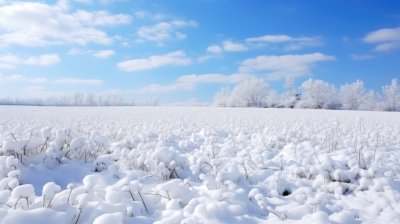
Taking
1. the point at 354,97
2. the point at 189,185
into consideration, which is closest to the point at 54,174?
the point at 189,185

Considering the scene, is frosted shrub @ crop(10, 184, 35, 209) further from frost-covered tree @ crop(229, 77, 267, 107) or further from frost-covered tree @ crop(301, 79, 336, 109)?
frost-covered tree @ crop(229, 77, 267, 107)

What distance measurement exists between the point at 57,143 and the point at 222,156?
3247 mm

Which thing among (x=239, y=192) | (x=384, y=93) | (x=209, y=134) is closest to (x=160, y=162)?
(x=239, y=192)

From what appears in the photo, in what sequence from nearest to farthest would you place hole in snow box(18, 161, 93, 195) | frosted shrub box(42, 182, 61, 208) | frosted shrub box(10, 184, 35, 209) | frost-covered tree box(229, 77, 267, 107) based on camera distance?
frosted shrub box(10, 184, 35, 209) < frosted shrub box(42, 182, 61, 208) < hole in snow box(18, 161, 93, 195) < frost-covered tree box(229, 77, 267, 107)

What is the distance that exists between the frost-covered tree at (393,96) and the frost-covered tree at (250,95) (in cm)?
2927

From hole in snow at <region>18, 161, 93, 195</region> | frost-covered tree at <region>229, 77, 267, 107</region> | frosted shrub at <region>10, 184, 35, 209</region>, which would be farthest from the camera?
frost-covered tree at <region>229, 77, 267, 107</region>

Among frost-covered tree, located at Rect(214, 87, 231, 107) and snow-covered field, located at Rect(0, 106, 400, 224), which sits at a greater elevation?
frost-covered tree, located at Rect(214, 87, 231, 107)

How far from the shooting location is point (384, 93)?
3142 inches

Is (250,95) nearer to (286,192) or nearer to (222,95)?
(222,95)

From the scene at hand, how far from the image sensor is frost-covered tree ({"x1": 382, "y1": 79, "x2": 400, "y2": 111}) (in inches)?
3027

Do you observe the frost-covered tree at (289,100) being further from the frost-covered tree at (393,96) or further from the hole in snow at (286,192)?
the hole in snow at (286,192)

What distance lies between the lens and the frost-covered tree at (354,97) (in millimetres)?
71312

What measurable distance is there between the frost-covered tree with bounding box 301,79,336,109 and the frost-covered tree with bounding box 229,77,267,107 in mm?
8800

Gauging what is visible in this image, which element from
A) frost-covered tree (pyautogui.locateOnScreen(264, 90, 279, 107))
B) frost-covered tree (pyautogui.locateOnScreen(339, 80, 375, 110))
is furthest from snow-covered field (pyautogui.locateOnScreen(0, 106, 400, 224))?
frost-covered tree (pyautogui.locateOnScreen(339, 80, 375, 110))
